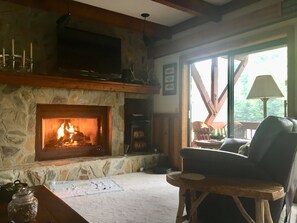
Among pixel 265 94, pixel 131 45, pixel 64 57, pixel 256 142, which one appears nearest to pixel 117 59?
pixel 131 45

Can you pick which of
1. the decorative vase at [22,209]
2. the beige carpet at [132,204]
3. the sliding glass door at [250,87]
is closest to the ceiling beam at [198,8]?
the sliding glass door at [250,87]

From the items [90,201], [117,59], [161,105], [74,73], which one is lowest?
[90,201]

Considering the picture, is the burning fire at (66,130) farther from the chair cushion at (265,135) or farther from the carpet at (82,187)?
the chair cushion at (265,135)

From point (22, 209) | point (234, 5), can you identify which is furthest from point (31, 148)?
point (234, 5)

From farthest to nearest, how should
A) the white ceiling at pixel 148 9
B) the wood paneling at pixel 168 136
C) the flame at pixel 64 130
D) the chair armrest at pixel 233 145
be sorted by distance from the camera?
the wood paneling at pixel 168 136, the flame at pixel 64 130, the white ceiling at pixel 148 9, the chair armrest at pixel 233 145

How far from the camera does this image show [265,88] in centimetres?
313

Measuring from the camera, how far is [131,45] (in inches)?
191

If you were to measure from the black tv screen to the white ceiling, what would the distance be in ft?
1.72

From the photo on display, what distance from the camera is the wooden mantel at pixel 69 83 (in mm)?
3406

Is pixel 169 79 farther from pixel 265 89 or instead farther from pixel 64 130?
pixel 64 130

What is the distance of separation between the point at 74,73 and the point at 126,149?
5.35 feet

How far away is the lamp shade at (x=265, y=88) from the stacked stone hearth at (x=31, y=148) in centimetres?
232

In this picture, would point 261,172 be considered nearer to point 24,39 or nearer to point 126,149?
point 126,149

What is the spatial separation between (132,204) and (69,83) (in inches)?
84.4
